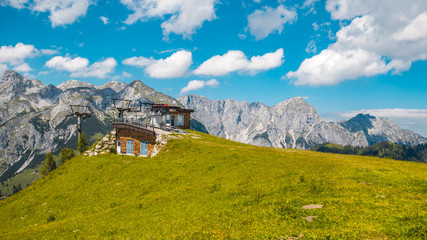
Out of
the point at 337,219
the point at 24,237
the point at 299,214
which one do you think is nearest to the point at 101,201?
the point at 24,237

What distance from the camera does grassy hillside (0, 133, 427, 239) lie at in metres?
15.2

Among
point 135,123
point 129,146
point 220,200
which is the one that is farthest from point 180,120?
point 220,200

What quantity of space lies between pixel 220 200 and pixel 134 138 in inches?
1578

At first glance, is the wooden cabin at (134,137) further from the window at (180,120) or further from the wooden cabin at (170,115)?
→ the window at (180,120)

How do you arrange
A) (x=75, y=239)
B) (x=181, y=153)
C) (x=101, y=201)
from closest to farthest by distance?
(x=75, y=239)
(x=101, y=201)
(x=181, y=153)

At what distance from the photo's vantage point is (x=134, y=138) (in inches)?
2274

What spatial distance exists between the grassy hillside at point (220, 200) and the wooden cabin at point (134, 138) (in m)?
11.7

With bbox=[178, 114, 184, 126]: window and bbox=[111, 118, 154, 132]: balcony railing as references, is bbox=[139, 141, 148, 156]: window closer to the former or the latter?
bbox=[111, 118, 154, 132]: balcony railing

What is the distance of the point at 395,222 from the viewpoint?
14055mm

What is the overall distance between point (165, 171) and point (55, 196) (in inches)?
691

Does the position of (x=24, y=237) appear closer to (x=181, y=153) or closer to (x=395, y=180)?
(x=181, y=153)

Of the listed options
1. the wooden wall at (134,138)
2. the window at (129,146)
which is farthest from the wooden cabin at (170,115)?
the window at (129,146)

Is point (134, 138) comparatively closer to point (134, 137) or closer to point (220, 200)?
point (134, 137)

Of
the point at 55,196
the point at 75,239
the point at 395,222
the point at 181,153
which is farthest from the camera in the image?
the point at 181,153
